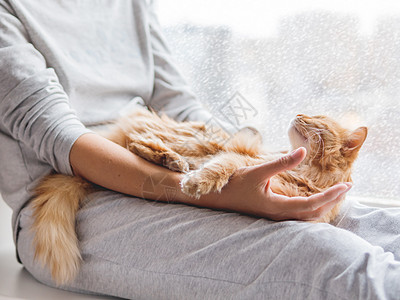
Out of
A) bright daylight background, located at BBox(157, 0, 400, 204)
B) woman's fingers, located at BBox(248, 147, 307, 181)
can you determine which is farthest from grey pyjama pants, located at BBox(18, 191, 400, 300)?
bright daylight background, located at BBox(157, 0, 400, 204)

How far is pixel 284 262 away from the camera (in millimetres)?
844

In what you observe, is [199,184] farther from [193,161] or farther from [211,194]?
[193,161]

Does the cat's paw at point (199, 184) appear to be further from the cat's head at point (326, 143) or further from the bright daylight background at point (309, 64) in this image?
the bright daylight background at point (309, 64)

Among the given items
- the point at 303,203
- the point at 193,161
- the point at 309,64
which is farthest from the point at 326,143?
the point at 309,64

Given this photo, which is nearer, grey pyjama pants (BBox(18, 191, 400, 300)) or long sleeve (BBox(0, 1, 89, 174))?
grey pyjama pants (BBox(18, 191, 400, 300))

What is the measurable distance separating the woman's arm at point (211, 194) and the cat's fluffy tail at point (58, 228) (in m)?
0.07

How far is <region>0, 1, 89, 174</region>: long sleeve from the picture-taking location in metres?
1.02

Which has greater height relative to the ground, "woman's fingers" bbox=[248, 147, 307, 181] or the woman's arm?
"woman's fingers" bbox=[248, 147, 307, 181]

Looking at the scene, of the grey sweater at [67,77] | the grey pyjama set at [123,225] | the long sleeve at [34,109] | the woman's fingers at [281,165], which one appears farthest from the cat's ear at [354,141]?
the long sleeve at [34,109]

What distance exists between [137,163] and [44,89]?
11.9 inches

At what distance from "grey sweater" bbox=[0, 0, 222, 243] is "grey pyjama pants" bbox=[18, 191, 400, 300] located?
0.17m

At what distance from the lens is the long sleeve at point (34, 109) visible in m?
1.02

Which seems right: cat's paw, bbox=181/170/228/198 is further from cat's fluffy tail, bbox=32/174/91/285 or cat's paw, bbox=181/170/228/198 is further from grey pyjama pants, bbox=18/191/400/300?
cat's fluffy tail, bbox=32/174/91/285

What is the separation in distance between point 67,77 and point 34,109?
0.67 ft
